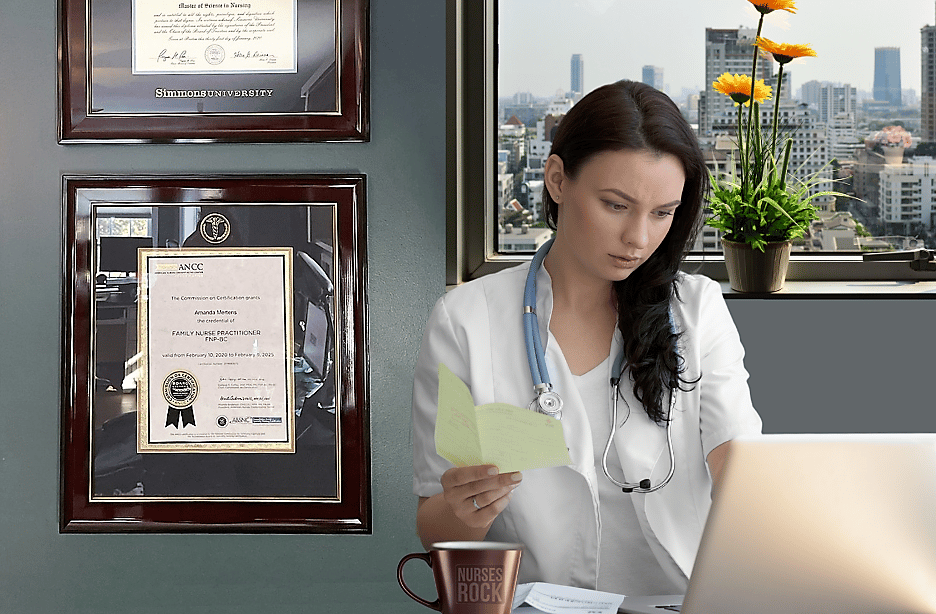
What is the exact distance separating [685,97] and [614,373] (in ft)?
3.20

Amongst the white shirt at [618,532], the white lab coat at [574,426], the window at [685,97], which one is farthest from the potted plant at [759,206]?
the white shirt at [618,532]

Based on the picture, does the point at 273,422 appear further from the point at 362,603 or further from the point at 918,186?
the point at 918,186

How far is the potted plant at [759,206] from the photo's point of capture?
195cm

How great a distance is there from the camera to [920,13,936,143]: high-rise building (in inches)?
83.4

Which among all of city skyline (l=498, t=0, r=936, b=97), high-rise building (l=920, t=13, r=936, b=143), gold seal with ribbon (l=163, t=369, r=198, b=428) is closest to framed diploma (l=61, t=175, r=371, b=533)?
gold seal with ribbon (l=163, t=369, r=198, b=428)

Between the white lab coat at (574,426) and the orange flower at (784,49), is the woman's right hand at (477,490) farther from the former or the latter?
the orange flower at (784,49)

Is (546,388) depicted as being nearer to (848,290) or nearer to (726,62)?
(848,290)

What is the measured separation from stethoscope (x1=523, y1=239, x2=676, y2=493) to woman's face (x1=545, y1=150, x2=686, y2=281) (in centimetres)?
12

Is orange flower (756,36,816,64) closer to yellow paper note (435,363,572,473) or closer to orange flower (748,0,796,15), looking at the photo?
orange flower (748,0,796,15)

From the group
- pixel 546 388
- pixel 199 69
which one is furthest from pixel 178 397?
pixel 546 388

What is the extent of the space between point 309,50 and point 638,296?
0.97 metres

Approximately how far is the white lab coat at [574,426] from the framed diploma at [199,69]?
28.0 inches

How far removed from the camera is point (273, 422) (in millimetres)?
2021

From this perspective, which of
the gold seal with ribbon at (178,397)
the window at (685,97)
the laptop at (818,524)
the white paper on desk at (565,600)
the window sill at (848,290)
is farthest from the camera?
the window at (685,97)
